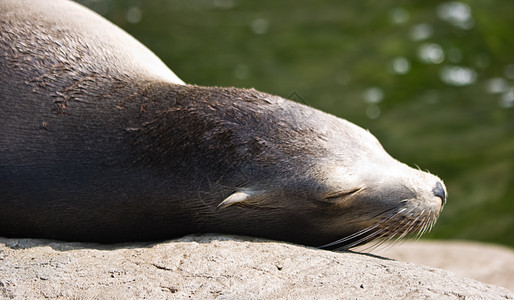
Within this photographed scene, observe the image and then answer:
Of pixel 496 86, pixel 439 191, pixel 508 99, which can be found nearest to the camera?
pixel 439 191

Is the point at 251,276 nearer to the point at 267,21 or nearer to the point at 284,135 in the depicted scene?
the point at 284,135

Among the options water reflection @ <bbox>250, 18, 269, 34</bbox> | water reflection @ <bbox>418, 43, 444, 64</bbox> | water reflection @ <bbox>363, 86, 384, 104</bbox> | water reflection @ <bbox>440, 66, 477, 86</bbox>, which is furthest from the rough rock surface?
water reflection @ <bbox>250, 18, 269, 34</bbox>

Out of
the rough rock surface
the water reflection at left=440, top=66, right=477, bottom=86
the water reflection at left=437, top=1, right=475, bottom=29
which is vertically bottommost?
the rough rock surface

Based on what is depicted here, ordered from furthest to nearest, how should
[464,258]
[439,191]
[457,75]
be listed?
[457,75] → [464,258] → [439,191]

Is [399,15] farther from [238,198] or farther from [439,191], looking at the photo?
[238,198]

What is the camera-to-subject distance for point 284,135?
4.68 metres

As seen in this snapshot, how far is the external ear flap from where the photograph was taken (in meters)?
4.50

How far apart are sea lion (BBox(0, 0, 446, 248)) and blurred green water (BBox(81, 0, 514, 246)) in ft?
15.7

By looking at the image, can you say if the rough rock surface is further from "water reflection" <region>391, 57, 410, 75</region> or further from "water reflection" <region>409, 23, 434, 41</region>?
"water reflection" <region>409, 23, 434, 41</region>

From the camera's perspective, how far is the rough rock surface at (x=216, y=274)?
153 inches

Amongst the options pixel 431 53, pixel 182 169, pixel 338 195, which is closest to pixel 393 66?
pixel 431 53

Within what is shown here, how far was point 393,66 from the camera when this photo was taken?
12.2 meters

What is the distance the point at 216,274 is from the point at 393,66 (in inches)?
343

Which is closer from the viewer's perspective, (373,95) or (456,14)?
(373,95)
